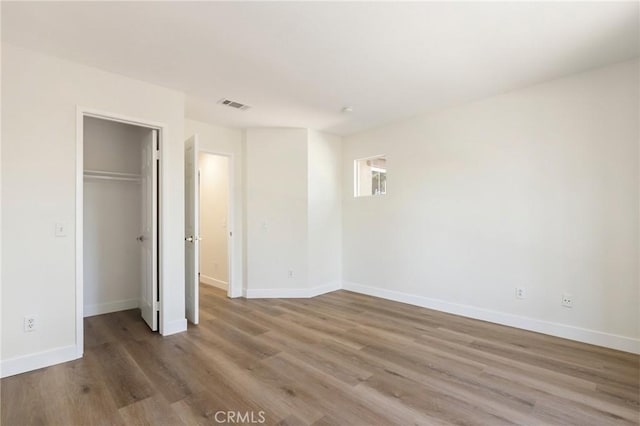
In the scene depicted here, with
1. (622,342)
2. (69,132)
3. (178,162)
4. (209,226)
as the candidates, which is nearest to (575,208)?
(622,342)

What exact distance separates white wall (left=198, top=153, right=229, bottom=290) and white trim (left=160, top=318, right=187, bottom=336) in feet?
5.61

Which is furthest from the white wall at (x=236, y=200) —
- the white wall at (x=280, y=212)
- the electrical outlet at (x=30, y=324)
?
the electrical outlet at (x=30, y=324)

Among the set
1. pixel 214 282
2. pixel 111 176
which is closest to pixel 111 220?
pixel 111 176

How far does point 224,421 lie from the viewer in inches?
74.2

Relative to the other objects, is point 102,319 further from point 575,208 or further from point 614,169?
point 614,169

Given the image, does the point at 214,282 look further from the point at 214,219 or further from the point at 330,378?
the point at 330,378

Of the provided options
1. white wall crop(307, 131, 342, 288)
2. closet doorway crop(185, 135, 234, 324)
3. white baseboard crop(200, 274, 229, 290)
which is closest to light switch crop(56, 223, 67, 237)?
closet doorway crop(185, 135, 234, 324)

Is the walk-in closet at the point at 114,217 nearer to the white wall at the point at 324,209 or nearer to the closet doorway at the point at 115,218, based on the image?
the closet doorway at the point at 115,218

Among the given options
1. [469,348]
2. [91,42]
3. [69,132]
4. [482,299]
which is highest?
[91,42]

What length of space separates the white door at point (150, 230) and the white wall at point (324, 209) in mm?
2225

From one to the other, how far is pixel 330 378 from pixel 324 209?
120 inches

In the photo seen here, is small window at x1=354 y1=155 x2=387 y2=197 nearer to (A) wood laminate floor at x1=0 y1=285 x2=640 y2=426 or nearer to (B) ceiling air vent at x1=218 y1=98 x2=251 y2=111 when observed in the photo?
(B) ceiling air vent at x1=218 y1=98 x2=251 y2=111

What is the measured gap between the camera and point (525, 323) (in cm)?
336

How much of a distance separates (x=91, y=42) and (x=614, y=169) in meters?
4.71
